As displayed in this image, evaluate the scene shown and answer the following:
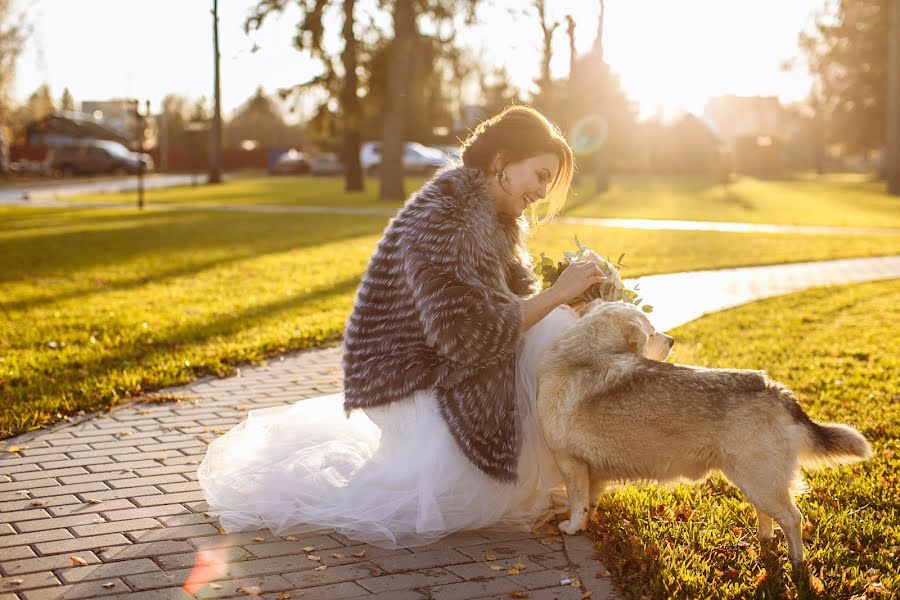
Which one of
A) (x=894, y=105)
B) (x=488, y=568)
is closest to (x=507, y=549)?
(x=488, y=568)

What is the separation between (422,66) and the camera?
31469 millimetres

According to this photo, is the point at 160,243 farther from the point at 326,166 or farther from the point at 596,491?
the point at 326,166

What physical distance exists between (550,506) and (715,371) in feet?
4.01

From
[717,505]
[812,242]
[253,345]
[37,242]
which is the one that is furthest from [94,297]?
[812,242]

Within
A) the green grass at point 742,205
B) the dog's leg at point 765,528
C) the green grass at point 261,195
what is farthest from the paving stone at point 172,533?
the green grass at point 261,195

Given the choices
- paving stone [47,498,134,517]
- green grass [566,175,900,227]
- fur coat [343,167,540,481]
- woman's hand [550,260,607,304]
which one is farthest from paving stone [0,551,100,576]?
green grass [566,175,900,227]

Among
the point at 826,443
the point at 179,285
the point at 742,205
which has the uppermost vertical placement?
the point at 742,205

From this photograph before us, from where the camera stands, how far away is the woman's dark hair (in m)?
4.40

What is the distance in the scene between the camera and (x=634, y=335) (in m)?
4.11

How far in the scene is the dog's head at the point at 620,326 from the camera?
162 inches

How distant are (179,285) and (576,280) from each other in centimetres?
916

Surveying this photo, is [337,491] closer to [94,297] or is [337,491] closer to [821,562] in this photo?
[821,562]

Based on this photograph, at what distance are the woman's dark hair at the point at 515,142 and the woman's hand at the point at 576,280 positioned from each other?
1.15ft

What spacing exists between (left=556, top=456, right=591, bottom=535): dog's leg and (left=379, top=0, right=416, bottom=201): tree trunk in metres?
Result: 25.8
